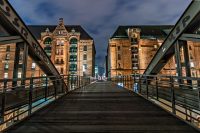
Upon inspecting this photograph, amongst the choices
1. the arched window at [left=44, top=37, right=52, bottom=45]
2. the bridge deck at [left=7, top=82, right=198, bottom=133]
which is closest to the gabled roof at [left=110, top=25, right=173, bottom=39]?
the arched window at [left=44, top=37, right=52, bottom=45]

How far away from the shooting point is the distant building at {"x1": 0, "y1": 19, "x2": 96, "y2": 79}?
139 ft

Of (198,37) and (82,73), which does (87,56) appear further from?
(198,37)

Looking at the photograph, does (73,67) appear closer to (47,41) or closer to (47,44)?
(47,44)

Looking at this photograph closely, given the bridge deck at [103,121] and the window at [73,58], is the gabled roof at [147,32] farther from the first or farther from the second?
the bridge deck at [103,121]

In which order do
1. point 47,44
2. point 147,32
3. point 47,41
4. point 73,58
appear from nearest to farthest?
point 47,44, point 47,41, point 73,58, point 147,32

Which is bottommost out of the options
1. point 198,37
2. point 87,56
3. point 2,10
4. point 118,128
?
point 118,128

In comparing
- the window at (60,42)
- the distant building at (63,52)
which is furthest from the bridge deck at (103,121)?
the window at (60,42)

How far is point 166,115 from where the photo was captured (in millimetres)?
4406

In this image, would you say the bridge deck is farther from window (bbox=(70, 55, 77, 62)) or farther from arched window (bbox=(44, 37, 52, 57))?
arched window (bbox=(44, 37, 52, 57))

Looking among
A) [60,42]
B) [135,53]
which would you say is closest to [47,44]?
[60,42]

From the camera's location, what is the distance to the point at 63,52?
4316 cm

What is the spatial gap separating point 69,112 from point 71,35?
42552mm

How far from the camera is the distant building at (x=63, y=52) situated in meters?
42.4

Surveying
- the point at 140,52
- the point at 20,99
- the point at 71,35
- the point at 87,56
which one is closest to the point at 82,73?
the point at 87,56
